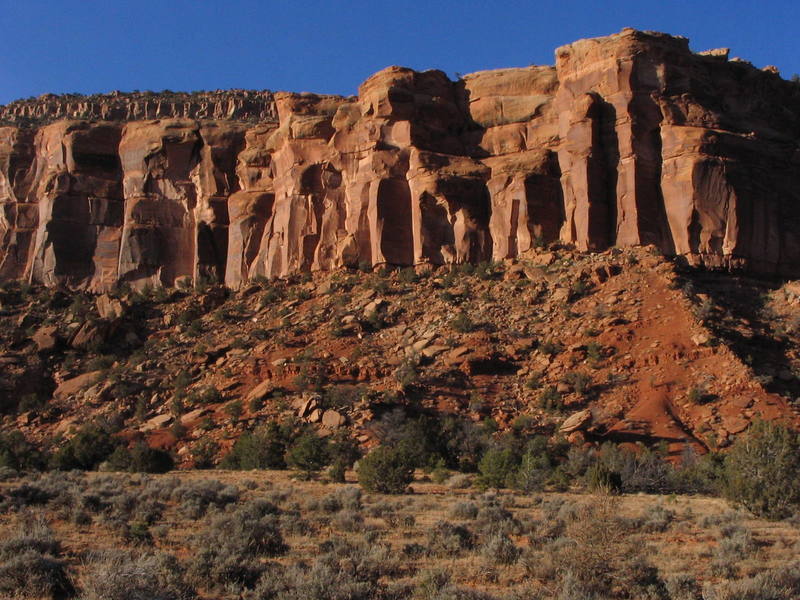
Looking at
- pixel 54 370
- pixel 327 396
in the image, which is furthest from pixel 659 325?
pixel 54 370

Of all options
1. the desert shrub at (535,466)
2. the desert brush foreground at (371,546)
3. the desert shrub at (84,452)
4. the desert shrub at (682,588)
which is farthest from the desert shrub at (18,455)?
the desert shrub at (682,588)

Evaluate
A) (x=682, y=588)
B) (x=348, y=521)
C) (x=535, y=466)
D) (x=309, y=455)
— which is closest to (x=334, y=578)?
(x=682, y=588)

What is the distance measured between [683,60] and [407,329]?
19.4m

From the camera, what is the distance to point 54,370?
40.6 meters

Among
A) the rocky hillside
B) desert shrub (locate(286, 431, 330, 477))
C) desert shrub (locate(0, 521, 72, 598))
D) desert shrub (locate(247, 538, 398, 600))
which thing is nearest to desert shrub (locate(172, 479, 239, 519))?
desert shrub (locate(247, 538, 398, 600))

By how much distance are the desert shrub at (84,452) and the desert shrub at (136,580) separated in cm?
1980

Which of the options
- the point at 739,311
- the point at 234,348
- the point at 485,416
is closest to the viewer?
the point at 485,416

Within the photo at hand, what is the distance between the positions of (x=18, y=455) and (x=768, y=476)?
23.9 meters

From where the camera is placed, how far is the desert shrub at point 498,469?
24062 mm

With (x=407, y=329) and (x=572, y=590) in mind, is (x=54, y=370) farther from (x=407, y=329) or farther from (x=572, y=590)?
(x=572, y=590)

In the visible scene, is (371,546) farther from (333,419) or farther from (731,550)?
(333,419)

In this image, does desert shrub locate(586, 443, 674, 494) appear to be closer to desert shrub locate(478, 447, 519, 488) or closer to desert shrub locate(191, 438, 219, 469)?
desert shrub locate(478, 447, 519, 488)

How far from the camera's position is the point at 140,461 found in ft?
91.6

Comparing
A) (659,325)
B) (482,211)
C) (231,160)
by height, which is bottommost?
(659,325)
